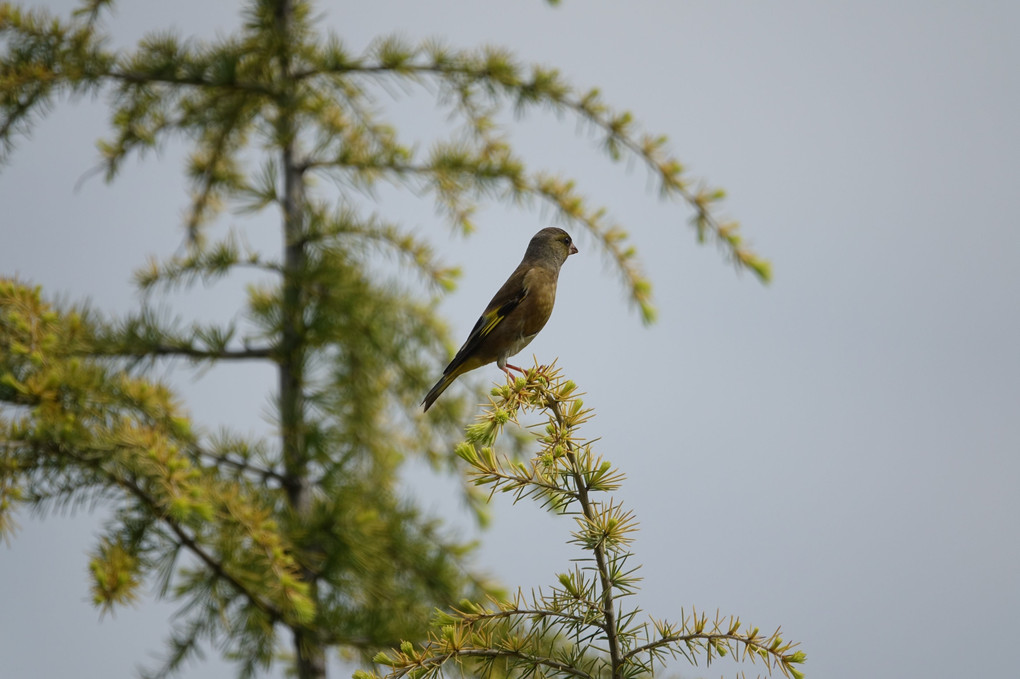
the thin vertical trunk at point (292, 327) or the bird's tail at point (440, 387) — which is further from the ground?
the thin vertical trunk at point (292, 327)

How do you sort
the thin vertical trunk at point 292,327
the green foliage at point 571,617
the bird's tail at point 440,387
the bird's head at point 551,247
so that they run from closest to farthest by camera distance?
the green foliage at point 571,617 → the bird's tail at point 440,387 → the bird's head at point 551,247 → the thin vertical trunk at point 292,327

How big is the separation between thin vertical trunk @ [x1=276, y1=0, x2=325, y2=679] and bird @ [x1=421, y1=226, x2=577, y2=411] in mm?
919

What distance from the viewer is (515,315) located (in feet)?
10.5

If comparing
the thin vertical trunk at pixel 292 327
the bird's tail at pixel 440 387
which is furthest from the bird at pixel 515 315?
the thin vertical trunk at pixel 292 327

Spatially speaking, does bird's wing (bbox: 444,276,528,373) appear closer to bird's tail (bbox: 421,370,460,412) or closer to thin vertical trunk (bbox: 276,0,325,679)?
bird's tail (bbox: 421,370,460,412)

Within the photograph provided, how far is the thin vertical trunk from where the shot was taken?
3.88m

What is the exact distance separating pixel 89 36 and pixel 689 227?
9.22 feet

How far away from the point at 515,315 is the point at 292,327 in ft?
4.11

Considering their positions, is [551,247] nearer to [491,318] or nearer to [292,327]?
[491,318]

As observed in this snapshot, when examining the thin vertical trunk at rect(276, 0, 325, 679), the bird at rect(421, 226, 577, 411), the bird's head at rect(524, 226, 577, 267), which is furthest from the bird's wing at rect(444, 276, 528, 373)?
the thin vertical trunk at rect(276, 0, 325, 679)

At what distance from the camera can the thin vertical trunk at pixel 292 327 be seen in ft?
12.7

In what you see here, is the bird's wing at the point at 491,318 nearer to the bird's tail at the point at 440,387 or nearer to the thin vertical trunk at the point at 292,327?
the bird's tail at the point at 440,387

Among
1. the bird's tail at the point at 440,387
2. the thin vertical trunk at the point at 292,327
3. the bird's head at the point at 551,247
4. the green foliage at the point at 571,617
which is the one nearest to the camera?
the green foliage at the point at 571,617

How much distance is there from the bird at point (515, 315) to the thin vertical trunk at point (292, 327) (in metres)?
0.92
